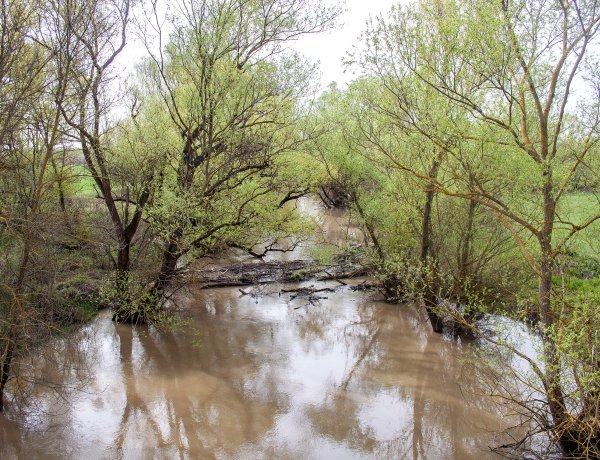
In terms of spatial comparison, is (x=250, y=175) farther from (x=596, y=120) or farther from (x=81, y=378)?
(x=596, y=120)

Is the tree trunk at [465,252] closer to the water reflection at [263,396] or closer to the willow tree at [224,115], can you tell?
the water reflection at [263,396]

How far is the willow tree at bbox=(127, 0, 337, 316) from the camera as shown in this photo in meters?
12.9

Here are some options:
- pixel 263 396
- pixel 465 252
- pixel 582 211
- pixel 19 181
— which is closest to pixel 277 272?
pixel 465 252

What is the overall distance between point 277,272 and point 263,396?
9.60 m

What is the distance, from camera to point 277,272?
66.0 ft

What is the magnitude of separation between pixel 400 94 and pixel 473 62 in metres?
1.55

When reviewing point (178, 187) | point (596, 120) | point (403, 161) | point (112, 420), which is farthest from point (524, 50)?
point (112, 420)

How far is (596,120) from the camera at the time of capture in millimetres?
8219

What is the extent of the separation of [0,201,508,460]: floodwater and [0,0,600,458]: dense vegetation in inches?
32.7

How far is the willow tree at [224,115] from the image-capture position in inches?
508

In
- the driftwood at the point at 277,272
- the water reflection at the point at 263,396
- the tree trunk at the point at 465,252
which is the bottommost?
the water reflection at the point at 263,396

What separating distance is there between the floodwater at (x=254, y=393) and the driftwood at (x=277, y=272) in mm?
3023

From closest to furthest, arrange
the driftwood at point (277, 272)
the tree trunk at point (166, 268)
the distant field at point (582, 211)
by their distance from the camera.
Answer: the distant field at point (582, 211)
the tree trunk at point (166, 268)
the driftwood at point (277, 272)

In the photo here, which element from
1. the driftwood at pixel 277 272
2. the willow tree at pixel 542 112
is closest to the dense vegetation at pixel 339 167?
the willow tree at pixel 542 112
